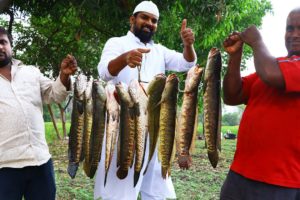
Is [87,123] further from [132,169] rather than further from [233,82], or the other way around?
[233,82]

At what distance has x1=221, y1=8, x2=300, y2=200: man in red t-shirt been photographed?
2533mm

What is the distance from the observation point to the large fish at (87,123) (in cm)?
302

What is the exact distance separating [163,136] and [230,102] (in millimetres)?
560

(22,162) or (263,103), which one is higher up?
(263,103)

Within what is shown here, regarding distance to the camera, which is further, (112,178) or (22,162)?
(112,178)

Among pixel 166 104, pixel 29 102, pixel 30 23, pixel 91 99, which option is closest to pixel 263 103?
pixel 166 104

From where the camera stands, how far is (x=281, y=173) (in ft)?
8.61

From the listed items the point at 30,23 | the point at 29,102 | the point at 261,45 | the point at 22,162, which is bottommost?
the point at 22,162

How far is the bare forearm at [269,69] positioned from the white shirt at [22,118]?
1599mm

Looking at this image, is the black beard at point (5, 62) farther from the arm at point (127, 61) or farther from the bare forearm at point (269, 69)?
the bare forearm at point (269, 69)

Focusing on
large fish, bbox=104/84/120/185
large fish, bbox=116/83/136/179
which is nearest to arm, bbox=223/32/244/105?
large fish, bbox=116/83/136/179

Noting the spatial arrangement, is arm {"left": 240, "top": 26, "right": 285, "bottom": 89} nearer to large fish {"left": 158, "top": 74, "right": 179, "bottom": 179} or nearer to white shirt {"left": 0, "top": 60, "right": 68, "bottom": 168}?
large fish {"left": 158, "top": 74, "right": 179, "bottom": 179}

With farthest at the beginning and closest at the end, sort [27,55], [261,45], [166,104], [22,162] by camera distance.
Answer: [27,55], [22,162], [166,104], [261,45]

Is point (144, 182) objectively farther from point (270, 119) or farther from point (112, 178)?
point (270, 119)
